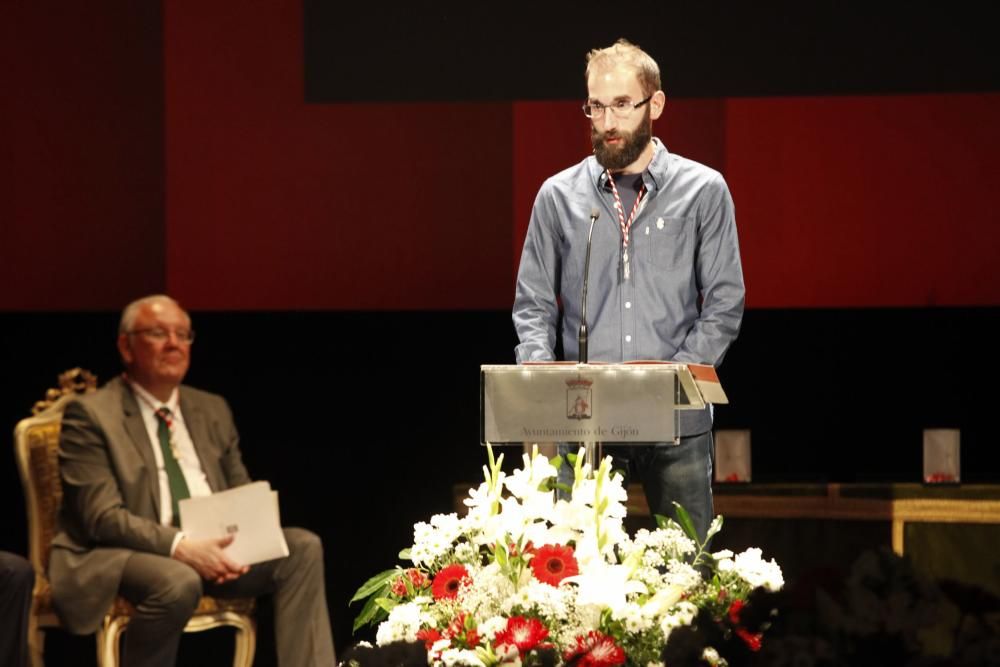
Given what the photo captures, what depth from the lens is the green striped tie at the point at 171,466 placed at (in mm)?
4344

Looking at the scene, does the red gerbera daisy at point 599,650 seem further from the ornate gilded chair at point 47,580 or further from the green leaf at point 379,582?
the ornate gilded chair at point 47,580

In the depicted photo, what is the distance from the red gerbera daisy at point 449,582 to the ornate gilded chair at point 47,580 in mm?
2126

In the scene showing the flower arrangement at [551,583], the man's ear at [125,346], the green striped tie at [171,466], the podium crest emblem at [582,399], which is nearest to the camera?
the flower arrangement at [551,583]

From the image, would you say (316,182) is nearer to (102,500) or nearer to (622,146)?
(102,500)

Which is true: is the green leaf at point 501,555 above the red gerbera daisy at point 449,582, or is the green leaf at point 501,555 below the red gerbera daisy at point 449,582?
above

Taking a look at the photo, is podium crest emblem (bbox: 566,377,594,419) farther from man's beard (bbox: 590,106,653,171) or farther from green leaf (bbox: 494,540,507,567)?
man's beard (bbox: 590,106,653,171)

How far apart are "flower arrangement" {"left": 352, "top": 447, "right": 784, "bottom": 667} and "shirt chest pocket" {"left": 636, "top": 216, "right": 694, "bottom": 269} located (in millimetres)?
869

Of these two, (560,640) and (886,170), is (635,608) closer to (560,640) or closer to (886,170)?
(560,640)

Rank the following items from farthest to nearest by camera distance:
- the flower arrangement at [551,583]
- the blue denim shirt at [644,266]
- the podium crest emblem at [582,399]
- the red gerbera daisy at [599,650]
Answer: the blue denim shirt at [644,266] → the podium crest emblem at [582,399] → the flower arrangement at [551,583] → the red gerbera daisy at [599,650]

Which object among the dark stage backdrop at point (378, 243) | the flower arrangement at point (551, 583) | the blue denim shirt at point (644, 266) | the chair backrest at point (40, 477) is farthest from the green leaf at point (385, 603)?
the dark stage backdrop at point (378, 243)

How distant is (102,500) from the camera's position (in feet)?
13.7

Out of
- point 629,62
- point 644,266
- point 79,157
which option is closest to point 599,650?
point 644,266

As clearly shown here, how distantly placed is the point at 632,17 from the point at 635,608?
2.85 metres

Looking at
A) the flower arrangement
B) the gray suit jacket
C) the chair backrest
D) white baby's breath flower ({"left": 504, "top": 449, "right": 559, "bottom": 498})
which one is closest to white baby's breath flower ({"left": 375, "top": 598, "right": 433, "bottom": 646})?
the flower arrangement
